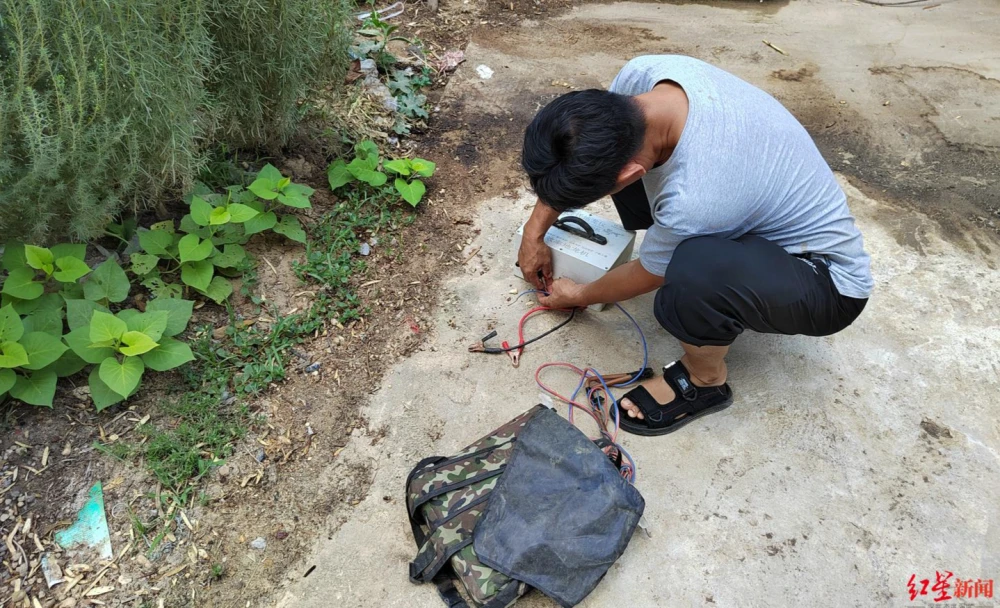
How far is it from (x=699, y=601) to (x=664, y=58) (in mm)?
1664

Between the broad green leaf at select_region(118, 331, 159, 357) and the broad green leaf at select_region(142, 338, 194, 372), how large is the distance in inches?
2.5

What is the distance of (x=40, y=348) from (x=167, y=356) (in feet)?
1.15

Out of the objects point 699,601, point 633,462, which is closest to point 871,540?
point 699,601

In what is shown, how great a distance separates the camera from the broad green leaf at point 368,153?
9.84ft

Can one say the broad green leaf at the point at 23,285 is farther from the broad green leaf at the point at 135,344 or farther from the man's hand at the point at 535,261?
the man's hand at the point at 535,261

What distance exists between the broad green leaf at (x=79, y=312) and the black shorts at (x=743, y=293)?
187 cm

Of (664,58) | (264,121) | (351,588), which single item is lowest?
(351,588)

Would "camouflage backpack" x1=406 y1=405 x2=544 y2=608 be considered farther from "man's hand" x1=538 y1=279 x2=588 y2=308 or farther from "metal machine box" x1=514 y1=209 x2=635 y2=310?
"metal machine box" x1=514 y1=209 x2=635 y2=310

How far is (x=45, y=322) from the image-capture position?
2.09 meters

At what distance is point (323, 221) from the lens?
112 inches

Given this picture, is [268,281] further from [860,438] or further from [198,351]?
[860,438]

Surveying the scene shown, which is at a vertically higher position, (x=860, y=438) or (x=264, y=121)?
(x=264, y=121)

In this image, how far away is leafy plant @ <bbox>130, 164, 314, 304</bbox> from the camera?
7.76 feet

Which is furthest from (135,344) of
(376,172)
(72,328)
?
(376,172)
